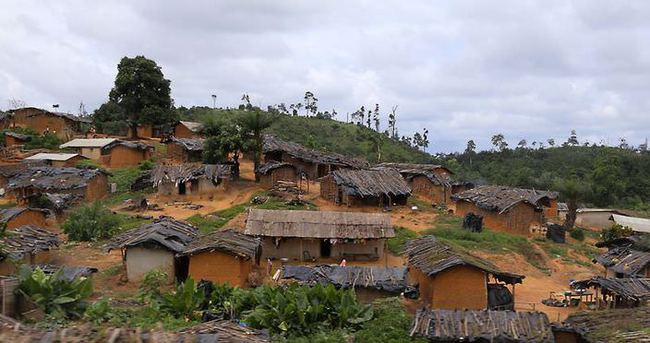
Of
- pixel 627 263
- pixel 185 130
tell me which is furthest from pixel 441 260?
pixel 185 130

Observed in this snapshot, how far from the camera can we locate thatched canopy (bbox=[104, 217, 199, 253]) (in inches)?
787

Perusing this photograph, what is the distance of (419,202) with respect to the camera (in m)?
38.4

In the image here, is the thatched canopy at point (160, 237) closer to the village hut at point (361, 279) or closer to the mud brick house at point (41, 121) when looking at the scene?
the village hut at point (361, 279)

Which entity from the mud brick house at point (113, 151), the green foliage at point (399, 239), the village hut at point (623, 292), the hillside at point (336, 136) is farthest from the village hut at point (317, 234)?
the hillside at point (336, 136)

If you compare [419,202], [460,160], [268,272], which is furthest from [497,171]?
[268,272]

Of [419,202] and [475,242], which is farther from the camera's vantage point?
[419,202]

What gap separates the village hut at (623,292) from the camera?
17.4 meters

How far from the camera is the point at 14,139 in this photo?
46.8 meters

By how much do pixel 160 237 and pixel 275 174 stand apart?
645 inches

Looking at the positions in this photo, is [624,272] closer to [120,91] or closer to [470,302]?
[470,302]

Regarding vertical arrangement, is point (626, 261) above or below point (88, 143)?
below

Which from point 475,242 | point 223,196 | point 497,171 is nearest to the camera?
point 475,242

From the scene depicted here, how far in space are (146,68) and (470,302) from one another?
37.0 m

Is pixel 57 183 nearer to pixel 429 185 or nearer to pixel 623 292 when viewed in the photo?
pixel 429 185
